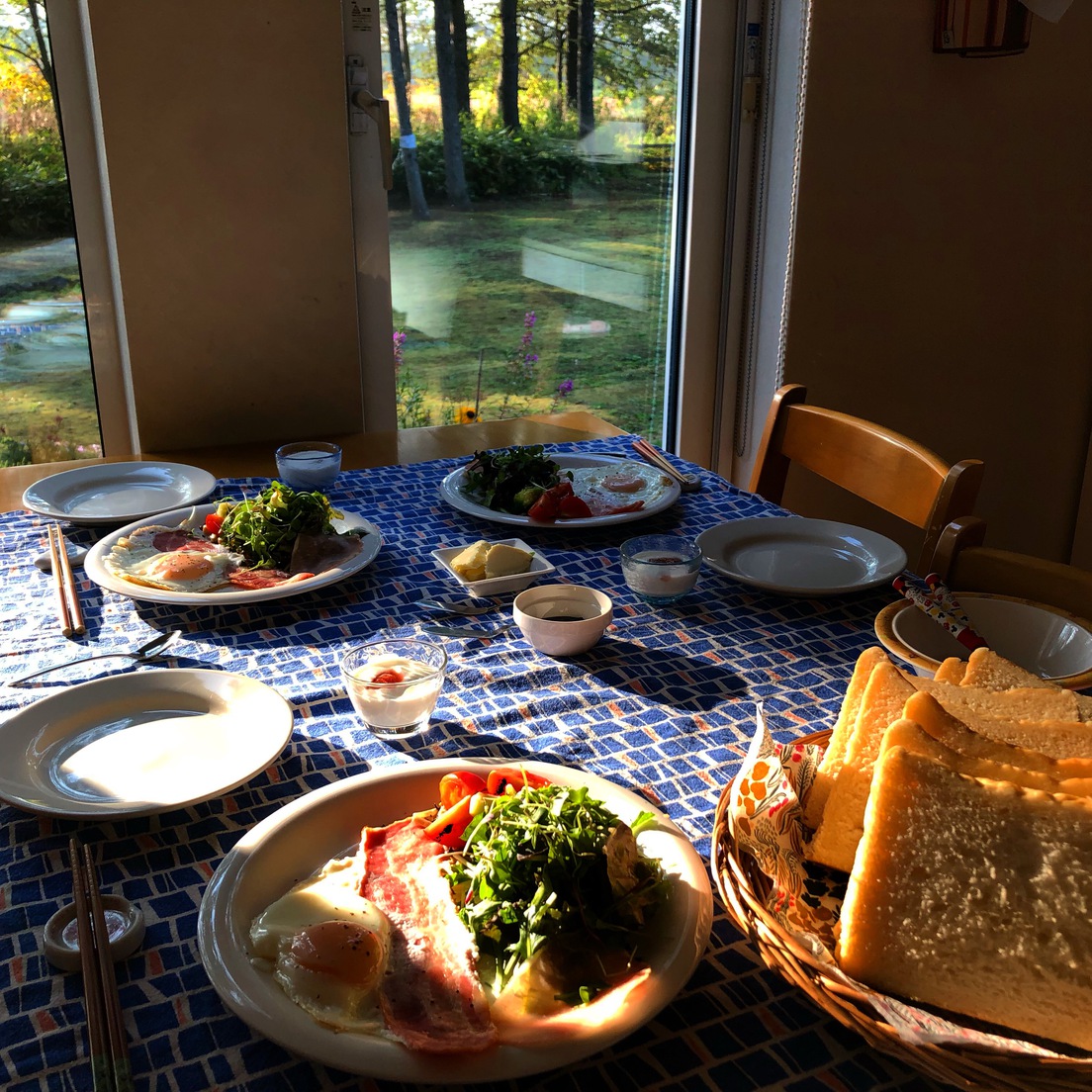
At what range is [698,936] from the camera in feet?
2.40

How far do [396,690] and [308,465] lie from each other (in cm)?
91

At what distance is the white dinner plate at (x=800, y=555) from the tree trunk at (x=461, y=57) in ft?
5.20

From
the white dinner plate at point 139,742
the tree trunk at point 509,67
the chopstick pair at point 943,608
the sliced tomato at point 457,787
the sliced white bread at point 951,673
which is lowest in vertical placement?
the white dinner plate at point 139,742

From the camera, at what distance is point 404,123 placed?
2580 millimetres

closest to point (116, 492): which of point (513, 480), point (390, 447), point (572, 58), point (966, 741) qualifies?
point (390, 447)

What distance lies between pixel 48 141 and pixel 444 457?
3.74 ft

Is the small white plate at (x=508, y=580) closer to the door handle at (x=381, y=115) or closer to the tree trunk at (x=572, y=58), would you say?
the door handle at (x=381, y=115)

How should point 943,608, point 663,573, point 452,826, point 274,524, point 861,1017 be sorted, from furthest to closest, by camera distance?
point 274,524
point 663,573
point 943,608
point 452,826
point 861,1017

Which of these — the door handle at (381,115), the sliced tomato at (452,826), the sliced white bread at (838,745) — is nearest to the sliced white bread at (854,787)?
the sliced white bread at (838,745)

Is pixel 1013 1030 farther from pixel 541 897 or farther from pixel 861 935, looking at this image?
pixel 541 897

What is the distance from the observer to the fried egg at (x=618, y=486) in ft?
5.83

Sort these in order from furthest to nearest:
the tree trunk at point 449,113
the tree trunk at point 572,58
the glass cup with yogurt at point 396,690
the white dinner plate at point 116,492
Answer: the tree trunk at point 572,58
the tree trunk at point 449,113
the white dinner plate at point 116,492
the glass cup with yogurt at point 396,690

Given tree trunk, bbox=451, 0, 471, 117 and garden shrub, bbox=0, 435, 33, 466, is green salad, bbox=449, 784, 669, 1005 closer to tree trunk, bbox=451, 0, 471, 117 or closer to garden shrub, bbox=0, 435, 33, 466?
garden shrub, bbox=0, 435, 33, 466

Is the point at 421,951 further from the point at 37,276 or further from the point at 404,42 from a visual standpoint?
the point at 404,42
